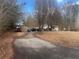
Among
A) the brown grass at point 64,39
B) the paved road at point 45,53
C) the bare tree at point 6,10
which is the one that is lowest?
the brown grass at point 64,39

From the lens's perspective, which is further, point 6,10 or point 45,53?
point 45,53

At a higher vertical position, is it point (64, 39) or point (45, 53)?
point (45, 53)

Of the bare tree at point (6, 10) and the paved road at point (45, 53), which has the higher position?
the bare tree at point (6, 10)

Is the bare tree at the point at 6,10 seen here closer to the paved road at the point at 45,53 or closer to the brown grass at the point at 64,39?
the paved road at the point at 45,53

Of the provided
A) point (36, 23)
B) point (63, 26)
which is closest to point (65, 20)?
point (63, 26)

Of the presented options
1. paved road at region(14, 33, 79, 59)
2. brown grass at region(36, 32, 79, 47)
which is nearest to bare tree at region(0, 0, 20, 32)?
paved road at region(14, 33, 79, 59)

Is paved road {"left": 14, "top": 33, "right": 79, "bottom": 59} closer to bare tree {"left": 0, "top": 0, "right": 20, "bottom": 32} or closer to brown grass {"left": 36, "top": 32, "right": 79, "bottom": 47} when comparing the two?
bare tree {"left": 0, "top": 0, "right": 20, "bottom": 32}

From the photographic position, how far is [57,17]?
42.4 metres

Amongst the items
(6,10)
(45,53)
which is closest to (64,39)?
(45,53)

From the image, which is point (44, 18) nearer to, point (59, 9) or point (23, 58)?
point (59, 9)

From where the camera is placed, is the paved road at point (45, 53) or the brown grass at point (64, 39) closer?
the paved road at point (45, 53)

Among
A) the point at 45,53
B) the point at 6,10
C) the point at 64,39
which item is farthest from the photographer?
the point at 64,39

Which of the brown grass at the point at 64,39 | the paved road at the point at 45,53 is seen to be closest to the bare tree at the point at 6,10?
the paved road at the point at 45,53

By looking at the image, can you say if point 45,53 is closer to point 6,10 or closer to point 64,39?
point 6,10
